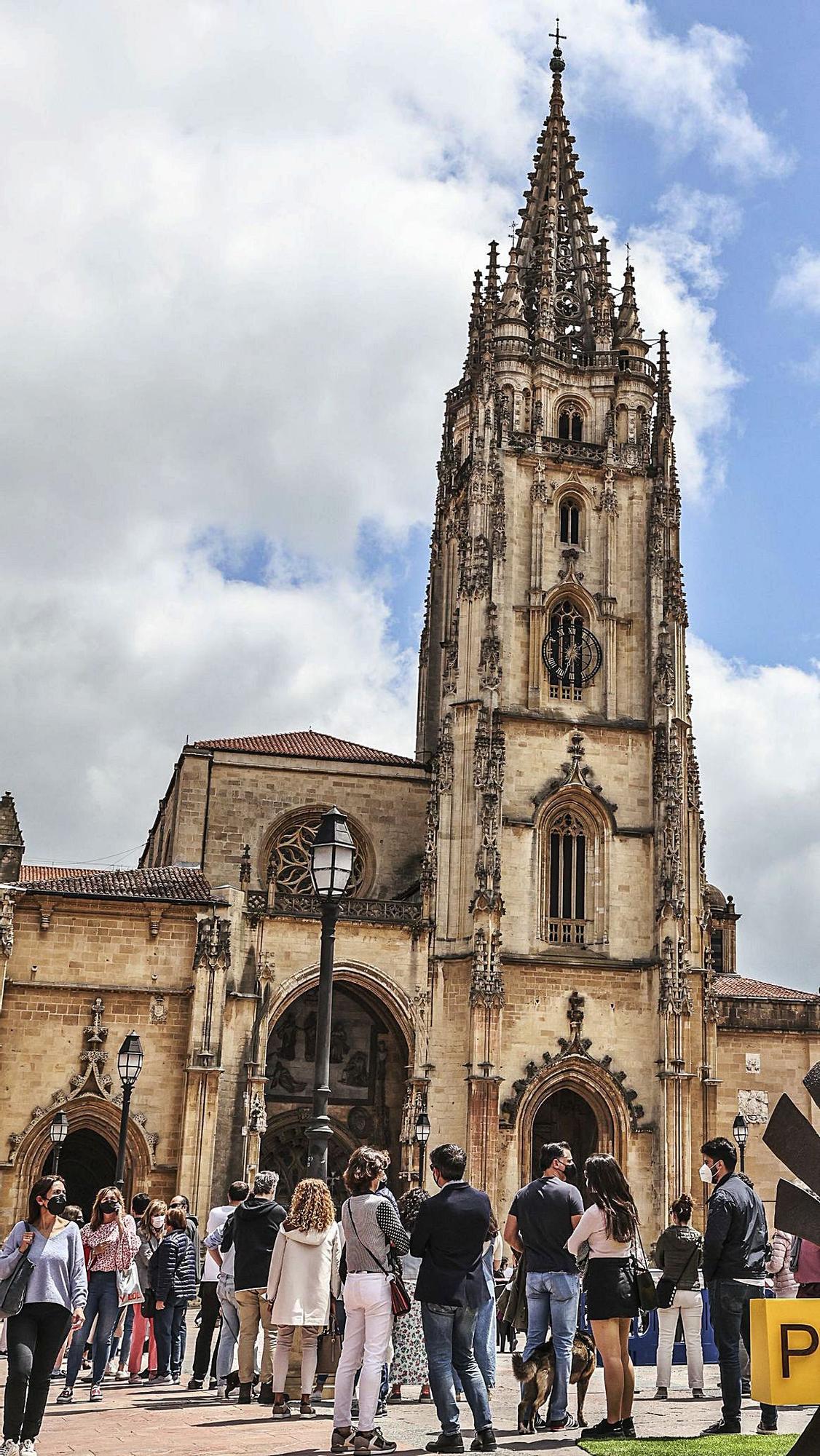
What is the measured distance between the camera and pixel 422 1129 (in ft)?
102

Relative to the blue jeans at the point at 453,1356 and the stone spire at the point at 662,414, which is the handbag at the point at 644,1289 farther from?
the stone spire at the point at 662,414

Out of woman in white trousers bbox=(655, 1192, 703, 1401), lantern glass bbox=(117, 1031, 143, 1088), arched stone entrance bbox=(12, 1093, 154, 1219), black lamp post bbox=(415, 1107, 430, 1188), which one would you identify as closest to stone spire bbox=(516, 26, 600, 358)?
black lamp post bbox=(415, 1107, 430, 1188)

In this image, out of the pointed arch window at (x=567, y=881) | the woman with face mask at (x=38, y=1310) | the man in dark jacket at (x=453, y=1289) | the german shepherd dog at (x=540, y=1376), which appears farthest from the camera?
the pointed arch window at (x=567, y=881)

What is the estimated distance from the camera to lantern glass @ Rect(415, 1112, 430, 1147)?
102 feet

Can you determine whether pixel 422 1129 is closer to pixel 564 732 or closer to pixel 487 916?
pixel 487 916

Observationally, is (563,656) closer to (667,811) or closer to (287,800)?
(667,811)

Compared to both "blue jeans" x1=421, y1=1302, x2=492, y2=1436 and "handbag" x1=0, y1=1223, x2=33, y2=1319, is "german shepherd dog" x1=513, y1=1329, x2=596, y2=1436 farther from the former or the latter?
"handbag" x1=0, y1=1223, x2=33, y2=1319

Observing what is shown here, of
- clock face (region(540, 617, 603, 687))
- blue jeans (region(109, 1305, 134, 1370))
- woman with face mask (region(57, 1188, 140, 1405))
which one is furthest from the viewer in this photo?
clock face (region(540, 617, 603, 687))

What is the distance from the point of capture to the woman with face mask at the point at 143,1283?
Answer: 13148 mm

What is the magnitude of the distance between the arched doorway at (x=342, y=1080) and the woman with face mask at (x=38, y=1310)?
25572 millimetres

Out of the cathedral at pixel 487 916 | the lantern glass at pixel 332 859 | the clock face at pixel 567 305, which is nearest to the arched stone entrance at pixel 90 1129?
the cathedral at pixel 487 916

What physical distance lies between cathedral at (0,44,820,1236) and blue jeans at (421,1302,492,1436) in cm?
2272

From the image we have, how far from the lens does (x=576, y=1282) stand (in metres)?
9.59

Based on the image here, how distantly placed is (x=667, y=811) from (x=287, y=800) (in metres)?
9.56
